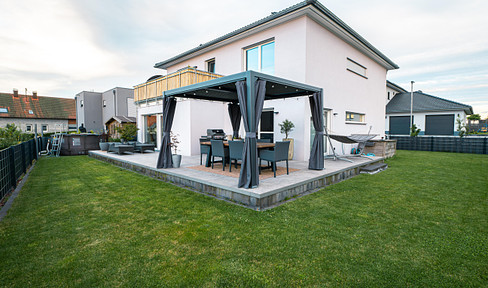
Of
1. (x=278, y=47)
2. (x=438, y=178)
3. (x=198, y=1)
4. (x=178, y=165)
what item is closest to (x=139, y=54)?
(x=198, y=1)

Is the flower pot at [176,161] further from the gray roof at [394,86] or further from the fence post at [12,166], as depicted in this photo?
the gray roof at [394,86]

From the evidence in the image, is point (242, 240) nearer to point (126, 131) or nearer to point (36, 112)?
point (126, 131)

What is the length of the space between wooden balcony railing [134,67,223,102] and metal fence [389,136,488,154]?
13.2 metres

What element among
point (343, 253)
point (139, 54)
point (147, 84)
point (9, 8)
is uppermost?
point (139, 54)

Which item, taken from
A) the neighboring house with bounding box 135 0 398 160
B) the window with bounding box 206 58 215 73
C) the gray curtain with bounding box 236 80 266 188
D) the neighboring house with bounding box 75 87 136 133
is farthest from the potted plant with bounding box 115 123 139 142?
the neighboring house with bounding box 75 87 136 133

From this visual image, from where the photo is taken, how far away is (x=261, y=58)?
943 cm

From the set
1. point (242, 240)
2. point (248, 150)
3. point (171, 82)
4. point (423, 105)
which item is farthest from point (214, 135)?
point (423, 105)

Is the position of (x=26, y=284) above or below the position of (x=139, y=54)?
below

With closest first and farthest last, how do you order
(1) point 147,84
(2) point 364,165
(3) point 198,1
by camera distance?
(2) point 364,165, (3) point 198,1, (1) point 147,84

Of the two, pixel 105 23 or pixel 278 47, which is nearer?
pixel 278 47

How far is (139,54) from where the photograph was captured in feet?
42.9

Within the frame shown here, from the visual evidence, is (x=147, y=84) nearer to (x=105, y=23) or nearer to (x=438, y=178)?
(x=105, y=23)

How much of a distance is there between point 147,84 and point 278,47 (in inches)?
280

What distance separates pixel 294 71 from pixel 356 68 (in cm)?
469
